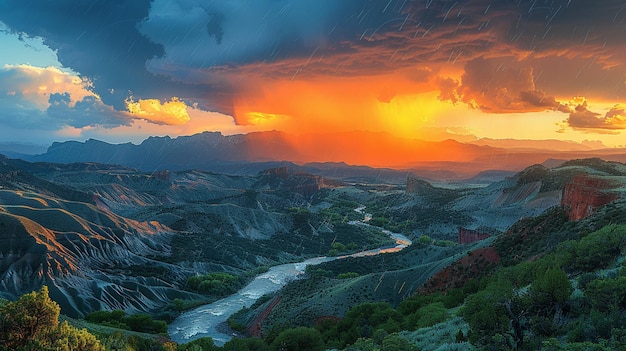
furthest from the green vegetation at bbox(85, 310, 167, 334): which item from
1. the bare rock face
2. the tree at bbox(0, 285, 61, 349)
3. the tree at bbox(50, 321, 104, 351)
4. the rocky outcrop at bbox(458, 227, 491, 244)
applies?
the rocky outcrop at bbox(458, 227, 491, 244)

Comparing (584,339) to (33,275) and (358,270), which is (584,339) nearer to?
(358,270)

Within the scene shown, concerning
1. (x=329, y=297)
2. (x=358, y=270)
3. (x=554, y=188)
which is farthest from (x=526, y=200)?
(x=329, y=297)

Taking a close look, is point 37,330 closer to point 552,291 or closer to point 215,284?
point 552,291

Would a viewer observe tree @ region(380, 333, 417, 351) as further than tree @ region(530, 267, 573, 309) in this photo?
Yes

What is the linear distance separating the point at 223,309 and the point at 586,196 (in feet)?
183

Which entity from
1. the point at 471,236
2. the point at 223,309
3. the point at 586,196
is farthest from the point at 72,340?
the point at 471,236

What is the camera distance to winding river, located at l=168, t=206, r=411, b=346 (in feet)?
188

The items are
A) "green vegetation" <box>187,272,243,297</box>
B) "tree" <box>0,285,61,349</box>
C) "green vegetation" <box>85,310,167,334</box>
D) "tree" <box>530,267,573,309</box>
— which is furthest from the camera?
"green vegetation" <box>187,272,243,297</box>

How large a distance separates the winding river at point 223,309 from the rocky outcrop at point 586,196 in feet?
146

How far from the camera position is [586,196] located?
46.4 meters

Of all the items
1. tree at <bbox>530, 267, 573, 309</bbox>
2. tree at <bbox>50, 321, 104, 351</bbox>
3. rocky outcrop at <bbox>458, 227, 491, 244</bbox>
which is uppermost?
tree at <bbox>530, 267, 573, 309</bbox>

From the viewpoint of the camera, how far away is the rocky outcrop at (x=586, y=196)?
44.6 m

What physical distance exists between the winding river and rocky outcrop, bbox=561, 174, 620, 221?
44387mm

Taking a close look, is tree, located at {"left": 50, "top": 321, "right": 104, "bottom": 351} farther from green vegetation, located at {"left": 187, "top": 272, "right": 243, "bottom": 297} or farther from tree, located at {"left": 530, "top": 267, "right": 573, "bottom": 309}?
green vegetation, located at {"left": 187, "top": 272, "right": 243, "bottom": 297}
